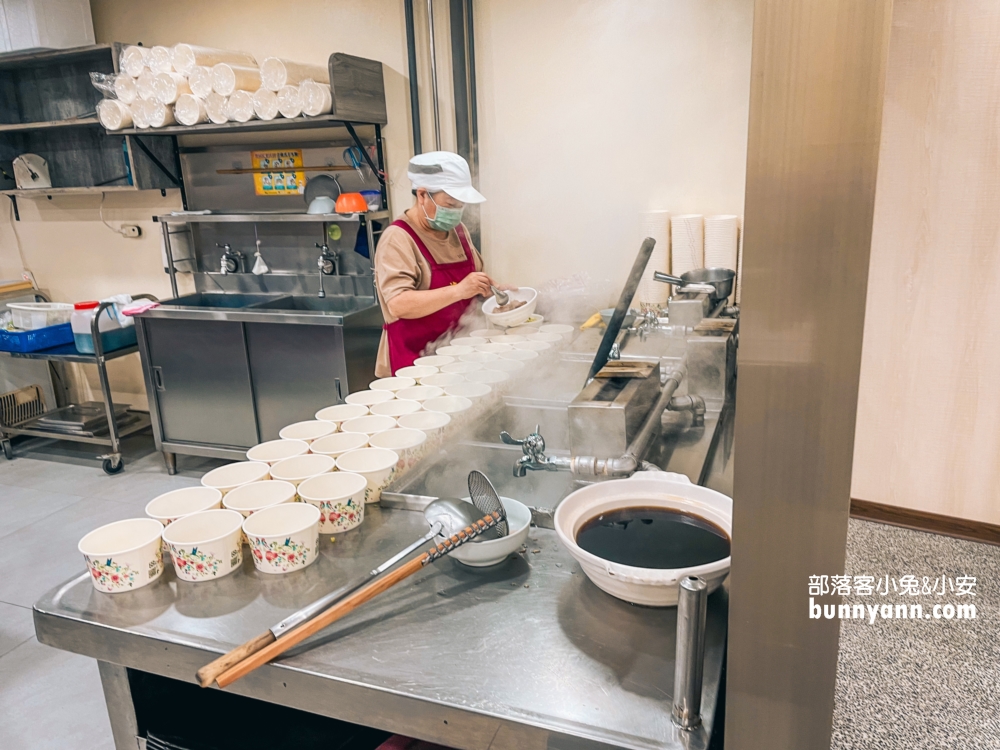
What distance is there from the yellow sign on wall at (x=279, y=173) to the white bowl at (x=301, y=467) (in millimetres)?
3287

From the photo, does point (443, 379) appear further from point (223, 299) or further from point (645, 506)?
point (223, 299)

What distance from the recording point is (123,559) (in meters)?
1.19

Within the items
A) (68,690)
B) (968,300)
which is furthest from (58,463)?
(968,300)

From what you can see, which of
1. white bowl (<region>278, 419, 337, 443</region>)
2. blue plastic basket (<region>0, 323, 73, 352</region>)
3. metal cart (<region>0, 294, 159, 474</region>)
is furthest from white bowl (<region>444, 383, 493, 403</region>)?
blue plastic basket (<region>0, 323, 73, 352</region>)

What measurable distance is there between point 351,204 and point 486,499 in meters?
3.05

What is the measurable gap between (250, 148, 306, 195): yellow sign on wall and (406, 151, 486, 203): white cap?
1.70m

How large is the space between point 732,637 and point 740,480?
0.20 meters

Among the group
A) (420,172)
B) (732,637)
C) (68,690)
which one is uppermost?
(420,172)

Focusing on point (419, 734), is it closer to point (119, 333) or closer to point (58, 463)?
point (119, 333)

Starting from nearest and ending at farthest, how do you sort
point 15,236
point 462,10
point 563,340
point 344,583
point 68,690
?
1. point 344,583
2. point 68,690
3. point 563,340
4. point 462,10
5. point 15,236

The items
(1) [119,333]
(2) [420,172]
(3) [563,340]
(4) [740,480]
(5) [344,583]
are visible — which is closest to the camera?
(4) [740,480]

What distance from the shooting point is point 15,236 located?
5.39 m

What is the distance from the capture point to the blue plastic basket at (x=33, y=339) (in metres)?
4.42

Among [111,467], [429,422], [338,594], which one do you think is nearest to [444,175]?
[429,422]
